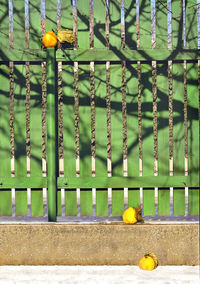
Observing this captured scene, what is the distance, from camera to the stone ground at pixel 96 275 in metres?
3.25

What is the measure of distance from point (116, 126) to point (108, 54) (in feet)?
2.59

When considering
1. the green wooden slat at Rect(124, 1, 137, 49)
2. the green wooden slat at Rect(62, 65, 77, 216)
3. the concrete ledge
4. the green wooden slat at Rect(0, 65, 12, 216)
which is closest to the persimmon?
the green wooden slat at Rect(62, 65, 77, 216)

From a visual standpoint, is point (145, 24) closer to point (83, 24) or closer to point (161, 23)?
point (161, 23)

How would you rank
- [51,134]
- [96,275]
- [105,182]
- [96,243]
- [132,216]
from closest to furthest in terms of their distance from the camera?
[96,275]
[96,243]
[132,216]
[51,134]
[105,182]

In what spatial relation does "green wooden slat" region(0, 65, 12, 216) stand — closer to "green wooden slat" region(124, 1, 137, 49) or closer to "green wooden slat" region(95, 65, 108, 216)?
"green wooden slat" region(95, 65, 108, 216)

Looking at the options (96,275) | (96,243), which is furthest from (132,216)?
(96,275)

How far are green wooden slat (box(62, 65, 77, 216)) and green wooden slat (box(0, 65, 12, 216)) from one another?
631 mm

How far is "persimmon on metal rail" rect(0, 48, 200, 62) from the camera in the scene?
13.2ft

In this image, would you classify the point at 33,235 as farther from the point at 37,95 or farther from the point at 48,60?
the point at 48,60

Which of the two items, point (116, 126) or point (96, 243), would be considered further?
point (116, 126)

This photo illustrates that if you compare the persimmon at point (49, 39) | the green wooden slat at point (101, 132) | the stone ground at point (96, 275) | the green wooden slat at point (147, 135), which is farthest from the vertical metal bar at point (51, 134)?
the green wooden slat at point (147, 135)

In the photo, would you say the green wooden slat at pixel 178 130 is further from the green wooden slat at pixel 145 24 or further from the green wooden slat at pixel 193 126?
the green wooden slat at pixel 145 24

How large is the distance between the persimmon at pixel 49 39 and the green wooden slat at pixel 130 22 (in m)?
0.79

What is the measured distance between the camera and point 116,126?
4.08 meters
